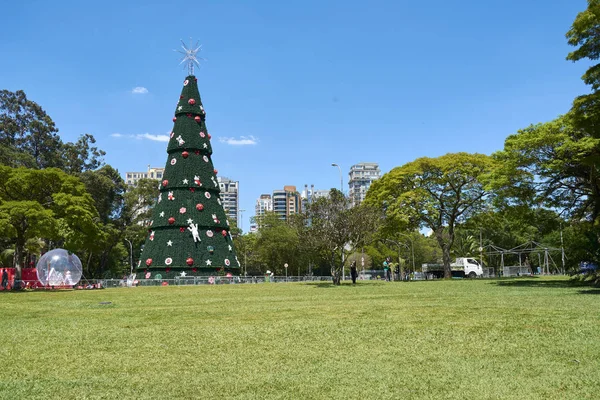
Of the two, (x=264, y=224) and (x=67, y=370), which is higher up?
(x=264, y=224)

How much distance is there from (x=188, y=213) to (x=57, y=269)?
15288 millimetres

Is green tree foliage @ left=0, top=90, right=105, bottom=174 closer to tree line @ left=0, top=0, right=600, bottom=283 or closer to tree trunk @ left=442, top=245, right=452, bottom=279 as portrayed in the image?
tree line @ left=0, top=0, right=600, bottom=283

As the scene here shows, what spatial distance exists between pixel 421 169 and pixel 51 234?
29477mm

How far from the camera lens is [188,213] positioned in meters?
46.8

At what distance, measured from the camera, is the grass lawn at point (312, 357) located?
5.71m

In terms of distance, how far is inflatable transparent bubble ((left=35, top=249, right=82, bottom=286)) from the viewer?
A: 32250 mm

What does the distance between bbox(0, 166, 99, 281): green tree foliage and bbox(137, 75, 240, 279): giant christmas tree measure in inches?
288

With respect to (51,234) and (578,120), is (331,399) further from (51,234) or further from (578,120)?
(51,234)

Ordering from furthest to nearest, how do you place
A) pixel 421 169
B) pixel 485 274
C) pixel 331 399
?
pixel 485 274 → pixel 421 169 → pixel 331 399

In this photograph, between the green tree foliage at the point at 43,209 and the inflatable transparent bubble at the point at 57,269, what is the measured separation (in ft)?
7.28

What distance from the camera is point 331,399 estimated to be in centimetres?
532

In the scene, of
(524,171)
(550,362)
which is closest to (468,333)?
(550,362)

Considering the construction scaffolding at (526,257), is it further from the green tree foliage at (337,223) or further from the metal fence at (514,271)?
the green tree foliage at (337,223)

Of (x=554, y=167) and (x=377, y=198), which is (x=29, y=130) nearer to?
(x=377, y=198)
